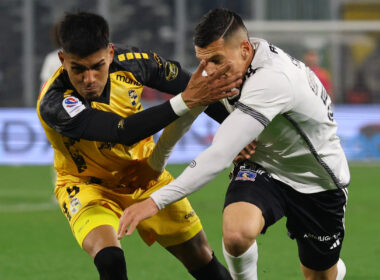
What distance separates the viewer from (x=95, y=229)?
199 inches

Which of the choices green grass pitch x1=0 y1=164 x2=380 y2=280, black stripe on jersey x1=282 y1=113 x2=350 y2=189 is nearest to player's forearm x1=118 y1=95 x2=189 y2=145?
black stripe on jersey x1=282 y1=113 x2=350 y2=189

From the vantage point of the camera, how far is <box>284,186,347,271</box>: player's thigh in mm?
5301

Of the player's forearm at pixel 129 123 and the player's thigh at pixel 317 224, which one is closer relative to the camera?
the player's forearm at pixel 129 123

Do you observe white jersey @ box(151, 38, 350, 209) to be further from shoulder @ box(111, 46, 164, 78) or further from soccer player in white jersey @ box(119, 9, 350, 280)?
shoulder @ box(111, 46, 164, 78)

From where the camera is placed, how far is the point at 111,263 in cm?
483

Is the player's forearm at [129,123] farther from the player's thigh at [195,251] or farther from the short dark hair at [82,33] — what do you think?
the player's thigh at [195,251]

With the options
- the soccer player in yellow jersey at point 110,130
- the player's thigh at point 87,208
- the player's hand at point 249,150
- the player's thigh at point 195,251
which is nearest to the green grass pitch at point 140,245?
the player's thigh at point 195,251

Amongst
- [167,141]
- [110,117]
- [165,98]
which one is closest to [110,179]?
[167,141]

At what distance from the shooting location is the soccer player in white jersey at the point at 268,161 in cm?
458

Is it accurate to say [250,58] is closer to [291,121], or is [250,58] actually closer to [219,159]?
[291,121]

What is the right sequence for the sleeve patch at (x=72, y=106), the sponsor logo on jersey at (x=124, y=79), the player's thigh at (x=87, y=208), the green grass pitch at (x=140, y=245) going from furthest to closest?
the green grass pitch at (x=140, y=245) → the sponsor logo on jersey at (x=124, y=79) → the player's thigh at (x=87, y=208) → the sleeve patch at (x=72, y=106)

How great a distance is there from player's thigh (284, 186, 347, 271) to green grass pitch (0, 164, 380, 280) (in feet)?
4.92

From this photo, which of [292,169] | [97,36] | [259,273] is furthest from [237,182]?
[259,273]

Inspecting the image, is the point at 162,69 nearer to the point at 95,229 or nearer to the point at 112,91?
the point at 112,91
